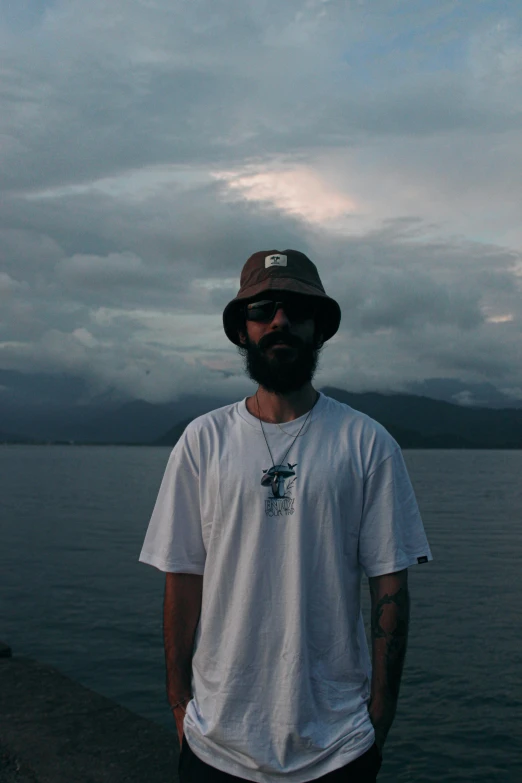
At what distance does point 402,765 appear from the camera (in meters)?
9.85

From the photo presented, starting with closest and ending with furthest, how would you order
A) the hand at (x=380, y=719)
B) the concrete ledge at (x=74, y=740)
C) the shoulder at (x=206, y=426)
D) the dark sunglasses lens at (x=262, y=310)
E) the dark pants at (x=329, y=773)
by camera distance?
the dark pants at (x=329, y=773)
the hand at (x=380, y=719)
the shoulder at (x=206, y=426)
the dark sunglasses lens at (x=262, y=310)
the concrete ledge at (x=74, y=740)

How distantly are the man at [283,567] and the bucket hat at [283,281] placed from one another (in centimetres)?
1

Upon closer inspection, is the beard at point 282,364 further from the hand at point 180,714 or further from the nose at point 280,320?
the hand at point 180,714

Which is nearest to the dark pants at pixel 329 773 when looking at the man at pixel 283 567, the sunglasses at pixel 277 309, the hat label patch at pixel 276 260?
the man at pixel 283 567

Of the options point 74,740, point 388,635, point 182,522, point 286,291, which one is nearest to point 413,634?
point 74,740

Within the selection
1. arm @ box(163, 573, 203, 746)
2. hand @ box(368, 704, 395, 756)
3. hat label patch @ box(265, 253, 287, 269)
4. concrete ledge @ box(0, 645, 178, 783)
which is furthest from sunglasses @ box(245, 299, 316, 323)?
concrete ledge @ box(0, 645, 178, 783)

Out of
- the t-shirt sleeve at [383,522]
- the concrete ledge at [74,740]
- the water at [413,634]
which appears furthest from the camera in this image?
the water at [413,634]

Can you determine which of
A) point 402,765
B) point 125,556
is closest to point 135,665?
point 402,765

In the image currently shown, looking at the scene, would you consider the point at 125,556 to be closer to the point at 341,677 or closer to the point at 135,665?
the point at 135,665

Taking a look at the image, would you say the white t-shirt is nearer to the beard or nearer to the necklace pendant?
the necklace pendant

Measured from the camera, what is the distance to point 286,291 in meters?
2.99

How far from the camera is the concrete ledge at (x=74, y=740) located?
195 inches

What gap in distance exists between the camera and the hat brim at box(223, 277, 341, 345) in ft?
9.73

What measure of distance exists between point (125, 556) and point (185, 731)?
25.7 m
